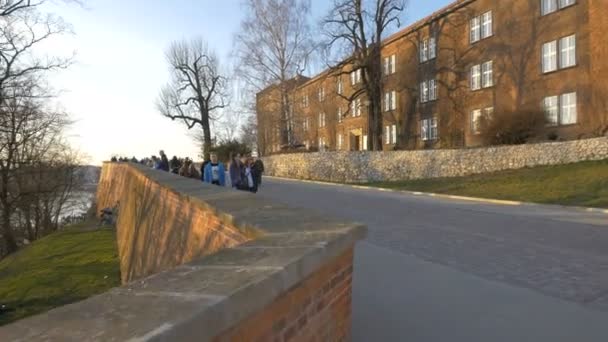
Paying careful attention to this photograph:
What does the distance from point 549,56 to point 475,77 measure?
6.17 meters

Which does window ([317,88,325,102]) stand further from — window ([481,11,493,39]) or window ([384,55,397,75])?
window ([481,11,493,39])

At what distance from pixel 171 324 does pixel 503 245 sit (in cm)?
843

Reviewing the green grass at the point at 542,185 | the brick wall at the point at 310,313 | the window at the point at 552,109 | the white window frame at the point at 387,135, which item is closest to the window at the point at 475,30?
the window at the point at 552,109

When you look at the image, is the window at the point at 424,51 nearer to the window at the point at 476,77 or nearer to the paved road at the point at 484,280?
the window at the point at 476,77

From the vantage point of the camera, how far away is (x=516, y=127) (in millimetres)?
24938

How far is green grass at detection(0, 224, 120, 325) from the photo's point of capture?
Result: 1397 cm

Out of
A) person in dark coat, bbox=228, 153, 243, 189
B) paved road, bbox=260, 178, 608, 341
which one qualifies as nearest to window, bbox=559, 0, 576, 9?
paved road, bbox=260, 178, 608, 341

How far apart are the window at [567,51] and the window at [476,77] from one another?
Result: 6452 millimetres

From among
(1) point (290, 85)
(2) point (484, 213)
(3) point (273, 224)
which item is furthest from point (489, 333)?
(1) point (290, 85)

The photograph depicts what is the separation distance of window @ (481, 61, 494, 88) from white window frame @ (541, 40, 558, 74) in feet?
13.1

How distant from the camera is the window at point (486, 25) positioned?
30.7 meters

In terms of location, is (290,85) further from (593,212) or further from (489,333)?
(489,333)

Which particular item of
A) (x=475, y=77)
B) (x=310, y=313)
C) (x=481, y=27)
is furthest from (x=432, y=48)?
(x=310, y=313)

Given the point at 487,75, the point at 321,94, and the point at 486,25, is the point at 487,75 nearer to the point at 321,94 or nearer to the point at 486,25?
the point at 486,25
